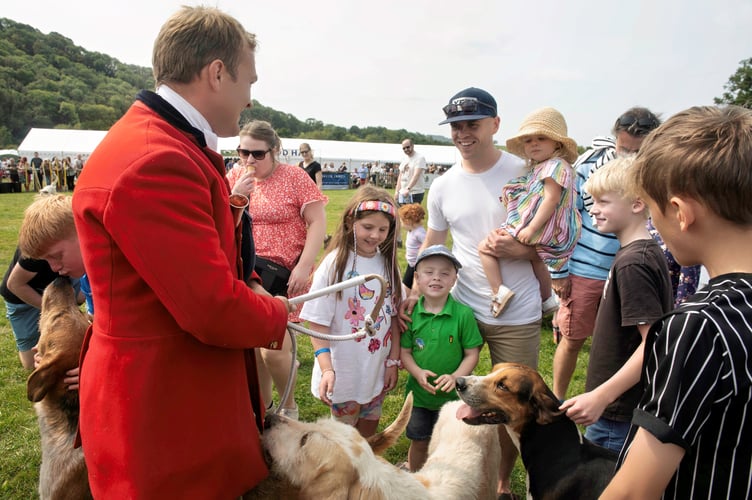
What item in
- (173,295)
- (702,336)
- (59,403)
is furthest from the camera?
(59,403)

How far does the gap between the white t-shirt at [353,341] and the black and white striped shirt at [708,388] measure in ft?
6.85

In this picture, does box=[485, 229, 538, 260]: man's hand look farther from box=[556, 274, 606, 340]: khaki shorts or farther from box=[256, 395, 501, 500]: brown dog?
box=[256, 395, 501, 500]: brown dog

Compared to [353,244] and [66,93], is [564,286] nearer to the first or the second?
[353,244]

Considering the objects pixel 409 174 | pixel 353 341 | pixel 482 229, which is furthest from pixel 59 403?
pixel 409 174

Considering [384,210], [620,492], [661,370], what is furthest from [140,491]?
[384,210]

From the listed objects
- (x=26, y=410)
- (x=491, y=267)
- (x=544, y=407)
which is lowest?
(x=26, y=410)

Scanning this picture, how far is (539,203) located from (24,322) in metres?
4.25

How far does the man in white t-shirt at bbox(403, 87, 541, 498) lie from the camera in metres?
3.08

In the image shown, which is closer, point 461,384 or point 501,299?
point 461,384

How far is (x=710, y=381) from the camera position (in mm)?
1028

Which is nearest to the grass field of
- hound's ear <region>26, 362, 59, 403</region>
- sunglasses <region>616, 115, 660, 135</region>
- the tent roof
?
hound's ear <region>26, 362, 59, 403</region>

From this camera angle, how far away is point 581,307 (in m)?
3.85

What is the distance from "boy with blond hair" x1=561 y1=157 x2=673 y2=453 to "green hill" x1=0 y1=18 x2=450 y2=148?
6451cm

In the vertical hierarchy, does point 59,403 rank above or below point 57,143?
below
